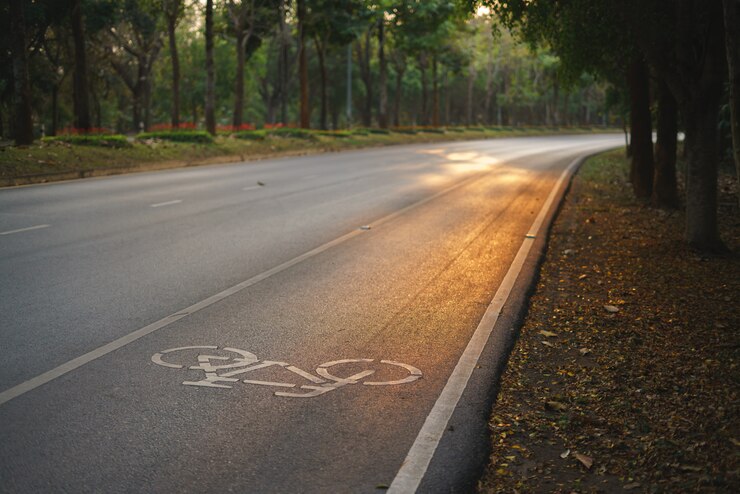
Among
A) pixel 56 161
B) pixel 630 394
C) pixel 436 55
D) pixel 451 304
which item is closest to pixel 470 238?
pixel 451 304

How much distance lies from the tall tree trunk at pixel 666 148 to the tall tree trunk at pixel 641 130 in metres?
1.68

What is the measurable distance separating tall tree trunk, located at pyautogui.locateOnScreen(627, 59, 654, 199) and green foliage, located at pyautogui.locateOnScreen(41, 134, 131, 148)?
679 inches

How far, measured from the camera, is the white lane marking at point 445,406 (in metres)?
4.07

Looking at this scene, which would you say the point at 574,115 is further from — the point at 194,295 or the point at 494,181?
the point at 194,295

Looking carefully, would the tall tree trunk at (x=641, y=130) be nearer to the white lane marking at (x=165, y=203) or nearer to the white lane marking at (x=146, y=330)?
the white lane marking at (x=146, y=330)

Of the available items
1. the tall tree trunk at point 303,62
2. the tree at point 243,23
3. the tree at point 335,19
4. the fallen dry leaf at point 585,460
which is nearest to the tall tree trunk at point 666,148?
the fallen dry leaf at point 585,460

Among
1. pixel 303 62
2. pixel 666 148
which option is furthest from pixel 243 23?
pixel 666 148

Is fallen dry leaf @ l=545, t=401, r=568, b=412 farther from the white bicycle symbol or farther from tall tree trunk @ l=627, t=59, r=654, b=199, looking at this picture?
tall tree trunk @ l=627, t=59, r=654, b=199

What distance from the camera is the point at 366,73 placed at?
60.8 metres

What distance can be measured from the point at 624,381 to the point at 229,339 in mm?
3169

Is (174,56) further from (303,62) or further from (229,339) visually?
(229,339)

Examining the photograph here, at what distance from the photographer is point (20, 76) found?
22953 mm

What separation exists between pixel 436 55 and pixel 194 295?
59.2 metres

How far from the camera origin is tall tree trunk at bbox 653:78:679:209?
596 inches
